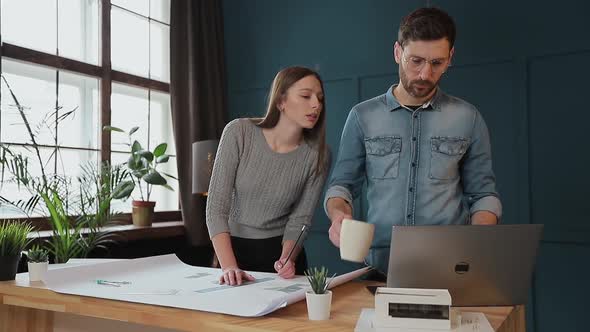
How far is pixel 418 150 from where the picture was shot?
1711mm

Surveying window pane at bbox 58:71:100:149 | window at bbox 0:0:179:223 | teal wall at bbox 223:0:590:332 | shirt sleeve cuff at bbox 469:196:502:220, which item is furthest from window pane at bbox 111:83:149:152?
shirt sleeve cuff at bbox 469:196:502:220

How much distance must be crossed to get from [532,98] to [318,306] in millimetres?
2825

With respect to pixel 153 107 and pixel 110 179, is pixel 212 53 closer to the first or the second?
pixel 153 107

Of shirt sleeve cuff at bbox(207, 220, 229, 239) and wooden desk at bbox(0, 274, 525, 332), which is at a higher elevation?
shirt sleeve cuff at bbox(207, 220, 229, 239)

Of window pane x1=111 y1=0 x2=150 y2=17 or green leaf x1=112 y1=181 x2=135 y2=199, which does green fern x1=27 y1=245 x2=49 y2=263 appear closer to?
green leaf x1=112 y1=181 x2=135 y2=199

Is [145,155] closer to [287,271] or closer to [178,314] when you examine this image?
[287,271]

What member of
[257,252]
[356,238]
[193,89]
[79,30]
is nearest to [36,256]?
[257,252]

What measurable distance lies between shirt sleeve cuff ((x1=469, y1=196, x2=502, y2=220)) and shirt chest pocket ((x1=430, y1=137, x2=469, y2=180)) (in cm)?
14

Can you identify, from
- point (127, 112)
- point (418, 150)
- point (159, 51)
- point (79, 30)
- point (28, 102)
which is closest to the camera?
point (418, 150)

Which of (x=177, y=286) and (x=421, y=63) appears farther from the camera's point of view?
(x=421, y=63)

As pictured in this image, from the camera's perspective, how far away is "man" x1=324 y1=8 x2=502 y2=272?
1.60m

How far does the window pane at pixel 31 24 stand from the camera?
121 inches

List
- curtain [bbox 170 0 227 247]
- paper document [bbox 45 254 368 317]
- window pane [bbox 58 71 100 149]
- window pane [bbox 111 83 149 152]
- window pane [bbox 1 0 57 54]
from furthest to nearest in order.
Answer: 1. curtain [bbox 170 0 227 247]
2. window pane [bbox 111 83 149 152]
3. window pane [bbox 58 71 100 149]
4. window pane [bbox 1 0 57 54]
5. paper document [bbox 45 254 368 317]

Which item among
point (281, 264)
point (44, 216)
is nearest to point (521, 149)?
point (281, 264)
